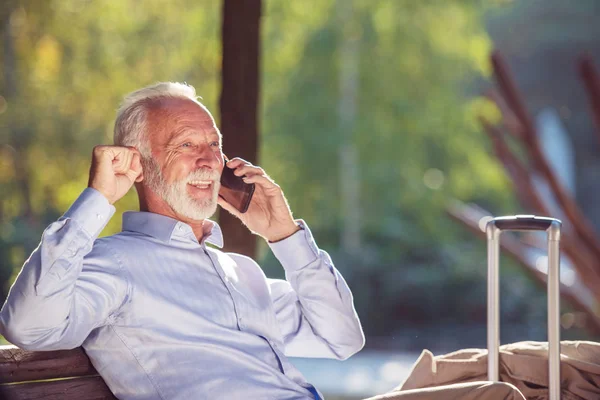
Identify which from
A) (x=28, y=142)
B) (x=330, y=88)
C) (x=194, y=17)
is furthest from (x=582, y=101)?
(x=28, y=142)

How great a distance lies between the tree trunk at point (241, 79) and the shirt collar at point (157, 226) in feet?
5.90

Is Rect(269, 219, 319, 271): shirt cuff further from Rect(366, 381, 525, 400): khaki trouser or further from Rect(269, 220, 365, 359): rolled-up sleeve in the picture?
Rect(366, 381, 525, 400): khaki trouser

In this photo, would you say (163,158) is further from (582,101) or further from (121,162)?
(582,101)

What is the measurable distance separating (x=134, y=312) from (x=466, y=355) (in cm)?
114

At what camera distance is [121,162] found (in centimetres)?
234

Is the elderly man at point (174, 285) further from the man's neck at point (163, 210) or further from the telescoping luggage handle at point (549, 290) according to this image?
the telescoping luggage handle at point (549, 290)

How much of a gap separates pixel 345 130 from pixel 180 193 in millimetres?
11529

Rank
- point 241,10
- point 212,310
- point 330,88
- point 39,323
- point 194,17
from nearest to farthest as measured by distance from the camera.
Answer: point 39,323
point 212,310
point 241,10
point 194,17
point 330,88

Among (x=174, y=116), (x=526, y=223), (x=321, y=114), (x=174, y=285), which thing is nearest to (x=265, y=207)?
(x=174, y=116)

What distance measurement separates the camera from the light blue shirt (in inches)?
82.7

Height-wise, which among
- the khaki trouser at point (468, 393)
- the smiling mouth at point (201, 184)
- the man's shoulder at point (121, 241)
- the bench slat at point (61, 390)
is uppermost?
the smiling mouth at point (201, 184)

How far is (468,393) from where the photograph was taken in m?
2.34

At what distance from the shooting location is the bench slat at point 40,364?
2.30 meters

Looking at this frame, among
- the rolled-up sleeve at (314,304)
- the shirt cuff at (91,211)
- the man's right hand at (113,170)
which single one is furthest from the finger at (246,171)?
the shirt cuff at (91,211)
